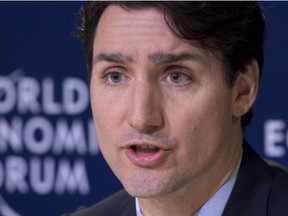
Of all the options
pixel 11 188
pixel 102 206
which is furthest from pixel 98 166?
pixel 102 206

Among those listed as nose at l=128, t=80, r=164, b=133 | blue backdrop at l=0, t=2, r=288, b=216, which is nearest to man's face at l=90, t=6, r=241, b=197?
nose at l=128, t=80, r=164, b=133

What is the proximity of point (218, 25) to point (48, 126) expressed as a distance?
147 centimetres

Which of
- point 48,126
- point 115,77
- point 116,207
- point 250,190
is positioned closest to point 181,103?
point 115,77

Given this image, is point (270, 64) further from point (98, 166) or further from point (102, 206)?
point (102, 206)

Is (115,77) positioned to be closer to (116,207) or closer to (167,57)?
(167,57)

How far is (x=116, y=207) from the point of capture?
2.10m

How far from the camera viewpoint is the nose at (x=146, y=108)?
1.72 m

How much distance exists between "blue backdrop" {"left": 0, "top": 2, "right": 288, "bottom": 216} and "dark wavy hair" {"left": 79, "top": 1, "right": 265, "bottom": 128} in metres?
1.19

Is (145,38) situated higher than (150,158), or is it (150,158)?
(145,38)

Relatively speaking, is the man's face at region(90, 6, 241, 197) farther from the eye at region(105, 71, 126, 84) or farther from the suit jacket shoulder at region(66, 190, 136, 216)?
the suit jacket shoulder at region(66, 190, 136, 216)

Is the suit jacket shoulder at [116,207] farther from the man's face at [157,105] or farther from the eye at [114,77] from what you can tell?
the eye at [114,77]

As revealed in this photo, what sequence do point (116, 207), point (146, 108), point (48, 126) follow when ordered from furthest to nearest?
point (48, 126) → point (116, 207) → point (146, 108)

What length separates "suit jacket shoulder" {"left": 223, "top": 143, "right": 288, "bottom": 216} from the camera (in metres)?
1.87

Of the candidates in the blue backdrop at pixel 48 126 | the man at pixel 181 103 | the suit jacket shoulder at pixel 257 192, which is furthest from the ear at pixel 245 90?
the blue backdrop at pixel 48 126
